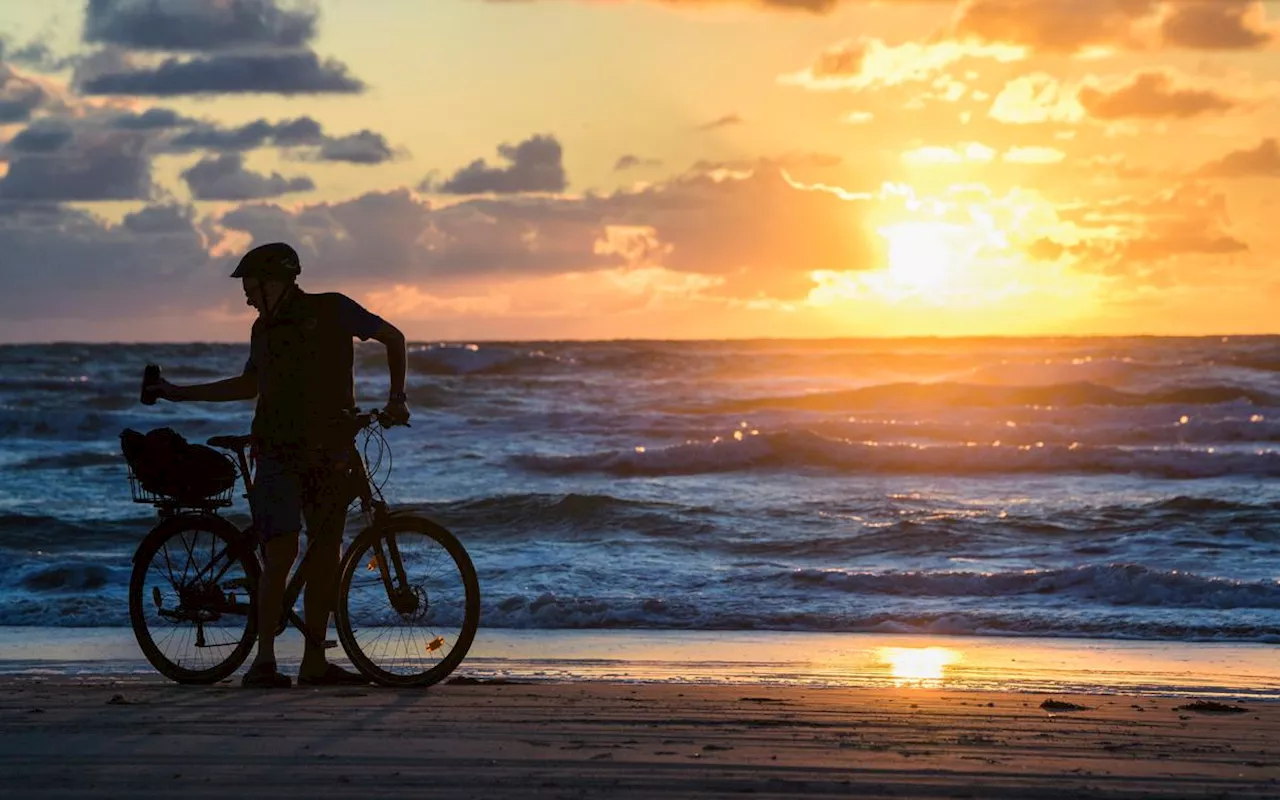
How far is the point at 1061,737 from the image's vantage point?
17.8 feet

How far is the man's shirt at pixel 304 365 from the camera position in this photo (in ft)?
20.5

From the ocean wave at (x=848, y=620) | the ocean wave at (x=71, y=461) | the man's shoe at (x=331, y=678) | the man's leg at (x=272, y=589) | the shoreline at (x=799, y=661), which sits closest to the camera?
the man's leg at (x=272, y=589)

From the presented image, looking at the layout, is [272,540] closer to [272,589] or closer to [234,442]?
[272,589]

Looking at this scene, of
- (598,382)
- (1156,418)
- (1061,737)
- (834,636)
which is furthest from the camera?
(598,382)

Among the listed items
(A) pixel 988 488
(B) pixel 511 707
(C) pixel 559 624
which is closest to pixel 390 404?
(B) pixel 511 707

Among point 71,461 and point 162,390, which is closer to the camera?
point 162,390

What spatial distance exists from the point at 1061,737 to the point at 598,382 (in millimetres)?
42499

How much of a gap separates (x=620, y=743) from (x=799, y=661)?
11.0ft

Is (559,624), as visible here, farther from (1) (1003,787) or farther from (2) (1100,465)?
(2) (1100,465)

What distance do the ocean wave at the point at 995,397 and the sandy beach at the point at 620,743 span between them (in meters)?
32.7

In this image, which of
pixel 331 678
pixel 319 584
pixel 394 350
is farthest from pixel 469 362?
pixel 394 350

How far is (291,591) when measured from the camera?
21.3 ft

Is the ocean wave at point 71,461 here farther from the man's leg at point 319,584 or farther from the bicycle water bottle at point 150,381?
the bicycle water bottle at point 150,381

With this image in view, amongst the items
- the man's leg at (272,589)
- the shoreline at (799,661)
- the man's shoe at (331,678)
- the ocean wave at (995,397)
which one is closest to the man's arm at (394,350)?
the man's leg at (272,589)
